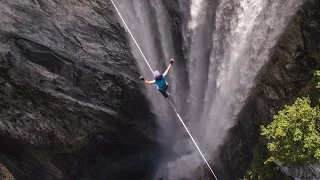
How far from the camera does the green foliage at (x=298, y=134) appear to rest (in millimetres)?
12719

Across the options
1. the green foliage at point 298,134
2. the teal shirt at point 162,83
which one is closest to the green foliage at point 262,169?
the green foliage at point 298,134

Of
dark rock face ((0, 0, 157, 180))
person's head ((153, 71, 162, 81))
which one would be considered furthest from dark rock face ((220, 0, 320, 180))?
dark rock face ((0, 0, 157, 180))

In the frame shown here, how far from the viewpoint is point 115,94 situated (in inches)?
912

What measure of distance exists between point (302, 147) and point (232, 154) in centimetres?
789

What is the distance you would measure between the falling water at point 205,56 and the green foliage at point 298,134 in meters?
3.63

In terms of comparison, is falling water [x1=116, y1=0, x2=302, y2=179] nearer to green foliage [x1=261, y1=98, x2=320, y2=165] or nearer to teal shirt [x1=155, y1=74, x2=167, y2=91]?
green foliage [x1=261, y1=98, x2=320, y2=165]

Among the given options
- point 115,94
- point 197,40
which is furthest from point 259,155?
point 115,94

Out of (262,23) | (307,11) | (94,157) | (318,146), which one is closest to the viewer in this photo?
(318,146)

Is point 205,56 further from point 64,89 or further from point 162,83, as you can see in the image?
point 64,89

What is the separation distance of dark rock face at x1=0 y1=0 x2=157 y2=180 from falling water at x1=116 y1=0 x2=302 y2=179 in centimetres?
155

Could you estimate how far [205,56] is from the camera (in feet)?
67.7

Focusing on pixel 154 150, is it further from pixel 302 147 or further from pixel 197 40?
pixel 302 147

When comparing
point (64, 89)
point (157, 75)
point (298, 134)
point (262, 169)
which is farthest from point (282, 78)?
point (64, 89)

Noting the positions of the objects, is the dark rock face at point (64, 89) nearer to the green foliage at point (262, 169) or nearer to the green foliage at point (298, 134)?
the green foliage at point (262, 169)
